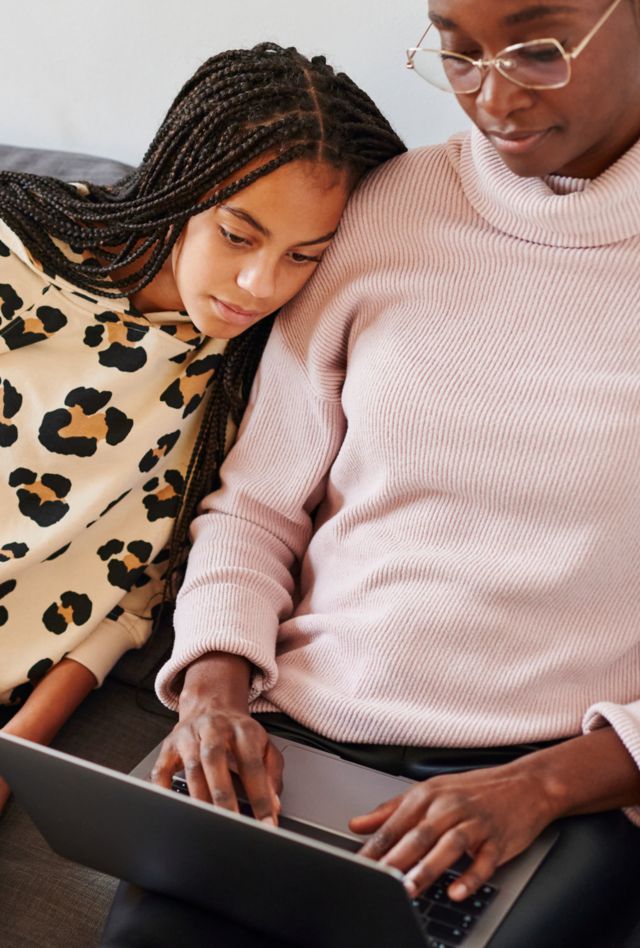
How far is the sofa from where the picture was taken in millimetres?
1211

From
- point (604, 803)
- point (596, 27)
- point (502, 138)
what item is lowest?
point (604, 803)

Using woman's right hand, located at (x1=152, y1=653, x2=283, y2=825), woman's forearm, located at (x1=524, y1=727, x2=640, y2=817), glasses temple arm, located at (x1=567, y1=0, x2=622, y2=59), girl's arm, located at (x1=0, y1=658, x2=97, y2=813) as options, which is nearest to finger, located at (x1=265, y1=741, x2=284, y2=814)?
woman's right hand, located at (x1=152, y1=653, x2=283, y2=825)

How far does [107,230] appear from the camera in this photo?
1325 mm

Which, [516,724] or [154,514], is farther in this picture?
[154,514]

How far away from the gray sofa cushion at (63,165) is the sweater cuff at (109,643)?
0.62m

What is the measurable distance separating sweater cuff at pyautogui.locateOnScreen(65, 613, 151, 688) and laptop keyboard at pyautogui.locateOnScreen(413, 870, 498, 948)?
577mm

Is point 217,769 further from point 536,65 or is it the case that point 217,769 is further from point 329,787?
point 536,65

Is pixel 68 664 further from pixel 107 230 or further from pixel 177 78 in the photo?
pixel 177 78

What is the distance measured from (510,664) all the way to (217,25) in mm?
981

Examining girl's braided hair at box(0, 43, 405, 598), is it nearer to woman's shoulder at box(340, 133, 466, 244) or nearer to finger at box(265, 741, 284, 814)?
woman's shoulder at box(340, 133, 466, 244)

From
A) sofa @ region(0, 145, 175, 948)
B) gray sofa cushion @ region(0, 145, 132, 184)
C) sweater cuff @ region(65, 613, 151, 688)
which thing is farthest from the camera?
gray sofa cushion @ region(0, 145, 132, 184)

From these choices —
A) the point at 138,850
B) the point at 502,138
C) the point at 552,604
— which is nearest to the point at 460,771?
the point at 552,604

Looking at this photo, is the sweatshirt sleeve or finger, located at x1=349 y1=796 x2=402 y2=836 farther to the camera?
the sweatshirt sleeve

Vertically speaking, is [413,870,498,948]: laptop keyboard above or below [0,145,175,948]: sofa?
above
